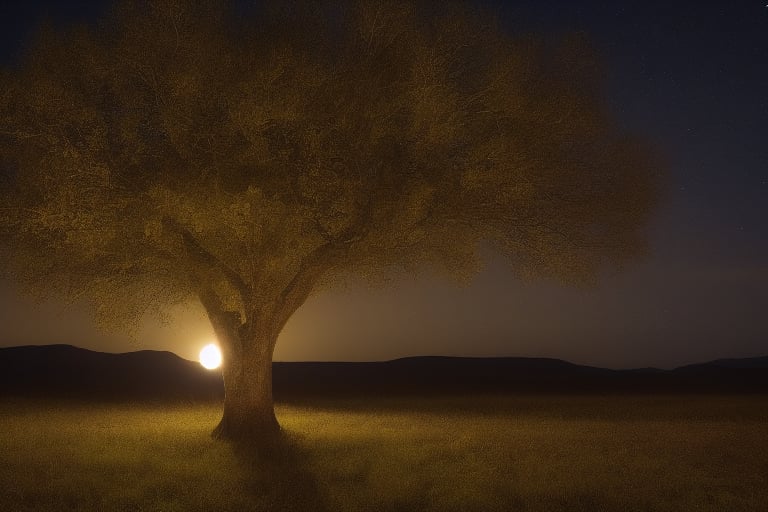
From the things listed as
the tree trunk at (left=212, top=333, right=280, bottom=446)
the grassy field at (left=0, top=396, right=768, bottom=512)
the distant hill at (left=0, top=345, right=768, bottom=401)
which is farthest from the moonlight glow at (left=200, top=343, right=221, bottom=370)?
the distant hill at (left=0, top=345, right=768, bottom=401)

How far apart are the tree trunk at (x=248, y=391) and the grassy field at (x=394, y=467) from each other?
933mm

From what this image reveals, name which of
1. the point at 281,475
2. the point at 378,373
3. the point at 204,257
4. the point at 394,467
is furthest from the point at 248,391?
the point at 378,373

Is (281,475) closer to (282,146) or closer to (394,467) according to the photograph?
(394,467)

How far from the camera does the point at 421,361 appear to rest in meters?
107

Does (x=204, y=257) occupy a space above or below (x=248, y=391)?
above

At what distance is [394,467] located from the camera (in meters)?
14.7

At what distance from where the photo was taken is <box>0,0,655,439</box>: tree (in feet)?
55.5

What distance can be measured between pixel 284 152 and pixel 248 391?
271 inches

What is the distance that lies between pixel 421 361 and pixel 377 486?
94789 mm

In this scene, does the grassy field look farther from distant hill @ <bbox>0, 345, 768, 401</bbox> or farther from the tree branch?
distant hill @ <bbox>0, 345, 768, 401</bbox>

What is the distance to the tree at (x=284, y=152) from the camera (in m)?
16.9

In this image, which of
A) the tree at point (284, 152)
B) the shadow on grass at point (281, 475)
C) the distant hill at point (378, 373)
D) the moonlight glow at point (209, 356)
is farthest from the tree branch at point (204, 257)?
the distant hill at point (378, 373)

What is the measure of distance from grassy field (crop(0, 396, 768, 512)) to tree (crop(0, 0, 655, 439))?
4210 mm

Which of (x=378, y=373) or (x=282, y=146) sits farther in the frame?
(x=378, y=373)
